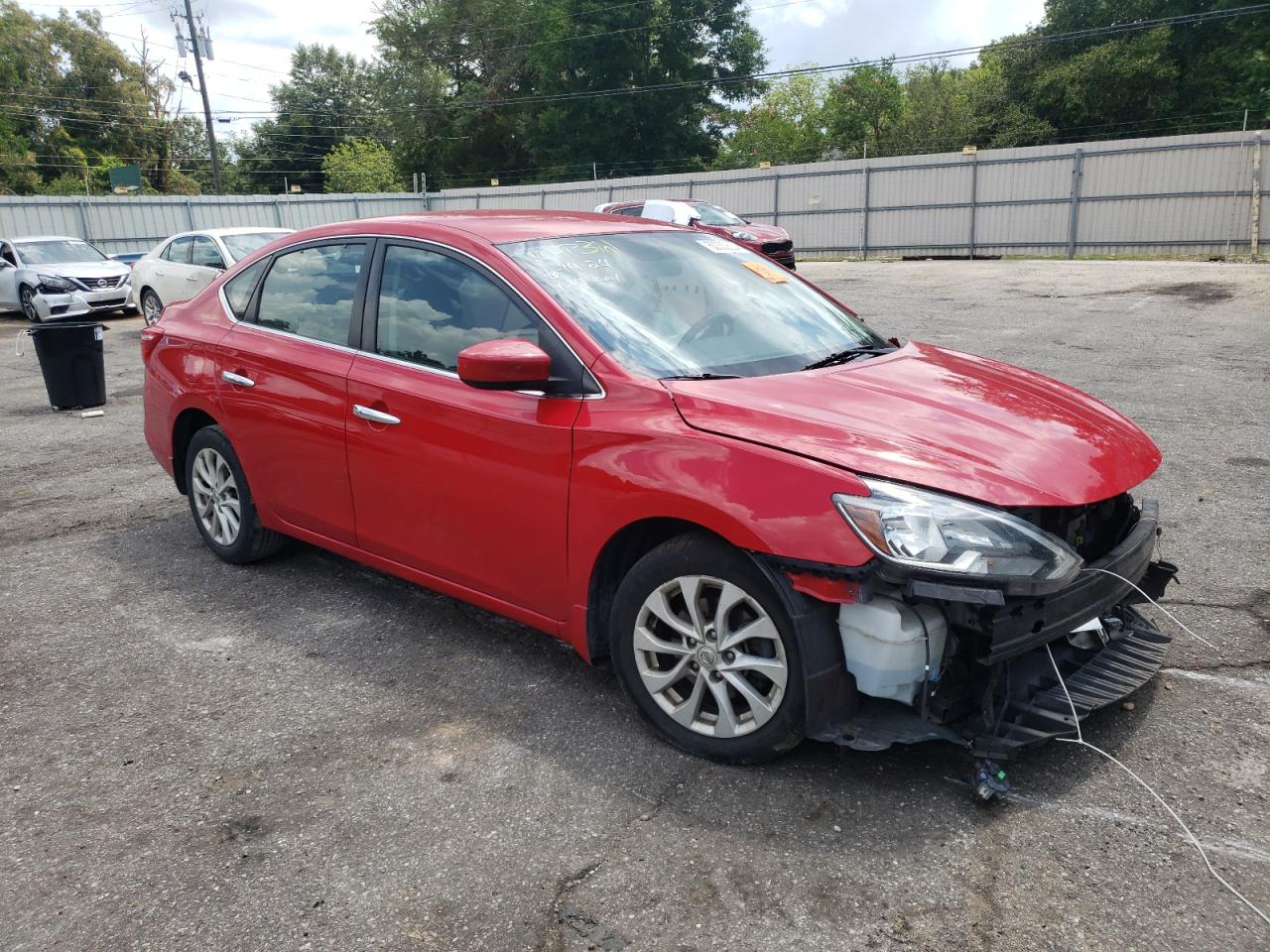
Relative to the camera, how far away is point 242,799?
123 inches

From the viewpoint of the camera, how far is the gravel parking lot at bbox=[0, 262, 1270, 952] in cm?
255

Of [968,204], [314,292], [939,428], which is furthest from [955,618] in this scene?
[968,204]

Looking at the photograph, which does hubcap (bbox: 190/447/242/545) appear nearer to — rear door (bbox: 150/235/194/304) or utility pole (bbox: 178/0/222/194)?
rear door (bbox: 150/235/194/304)

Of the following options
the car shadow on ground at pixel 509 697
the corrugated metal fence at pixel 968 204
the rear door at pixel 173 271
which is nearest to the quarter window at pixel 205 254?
the rear door at pixel 173 271

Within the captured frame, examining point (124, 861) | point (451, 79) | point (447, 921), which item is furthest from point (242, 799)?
point (451, 79)

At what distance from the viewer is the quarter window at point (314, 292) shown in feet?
14.3

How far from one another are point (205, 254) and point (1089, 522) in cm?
1432

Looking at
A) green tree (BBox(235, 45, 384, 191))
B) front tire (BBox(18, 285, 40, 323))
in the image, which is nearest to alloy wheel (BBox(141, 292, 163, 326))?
front tire (BBox(18, 285, 40, 323))

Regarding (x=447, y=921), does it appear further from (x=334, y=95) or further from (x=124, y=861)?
(x=334, y=95)

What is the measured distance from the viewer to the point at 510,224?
4.14m

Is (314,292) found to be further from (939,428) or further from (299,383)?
(939,428)

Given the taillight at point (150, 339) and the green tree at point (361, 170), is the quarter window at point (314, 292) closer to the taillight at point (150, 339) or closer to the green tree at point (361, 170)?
the taillight at point (150, 339)

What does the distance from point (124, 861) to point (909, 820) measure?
86.7 inches

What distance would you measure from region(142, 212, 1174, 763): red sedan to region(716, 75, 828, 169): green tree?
5476cm
